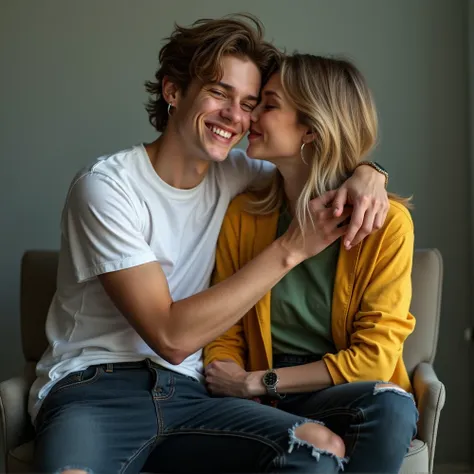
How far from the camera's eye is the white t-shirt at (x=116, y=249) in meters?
1.66

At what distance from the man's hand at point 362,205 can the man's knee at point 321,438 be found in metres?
0.43

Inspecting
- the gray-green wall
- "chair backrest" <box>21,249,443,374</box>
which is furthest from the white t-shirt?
the gray-green wall

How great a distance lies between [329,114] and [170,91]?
0.42m

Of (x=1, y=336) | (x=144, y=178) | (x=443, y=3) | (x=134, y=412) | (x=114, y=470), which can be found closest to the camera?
(x=114, y=470)

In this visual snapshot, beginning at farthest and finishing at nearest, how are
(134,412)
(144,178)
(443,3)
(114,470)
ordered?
(443,3) → (144,178) → (134,412) → (114,470)

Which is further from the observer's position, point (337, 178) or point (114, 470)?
point (337, 178)

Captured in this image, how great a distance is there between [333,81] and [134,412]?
91 cm

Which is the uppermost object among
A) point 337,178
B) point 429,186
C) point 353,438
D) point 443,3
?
point 443,3

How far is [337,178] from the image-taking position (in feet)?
6.13

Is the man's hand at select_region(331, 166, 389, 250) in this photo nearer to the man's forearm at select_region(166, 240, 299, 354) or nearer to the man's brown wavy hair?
the man's forearm at select_region(166, 240, 299, 354)

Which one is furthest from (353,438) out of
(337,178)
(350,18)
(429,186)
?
(350,18)

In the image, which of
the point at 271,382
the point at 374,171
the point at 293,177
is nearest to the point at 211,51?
the point at 293,177

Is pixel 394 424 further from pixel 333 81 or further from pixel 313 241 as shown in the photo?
pixel 333 81

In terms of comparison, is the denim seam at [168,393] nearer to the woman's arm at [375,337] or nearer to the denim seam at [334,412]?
the woman's arm at [375,337]
